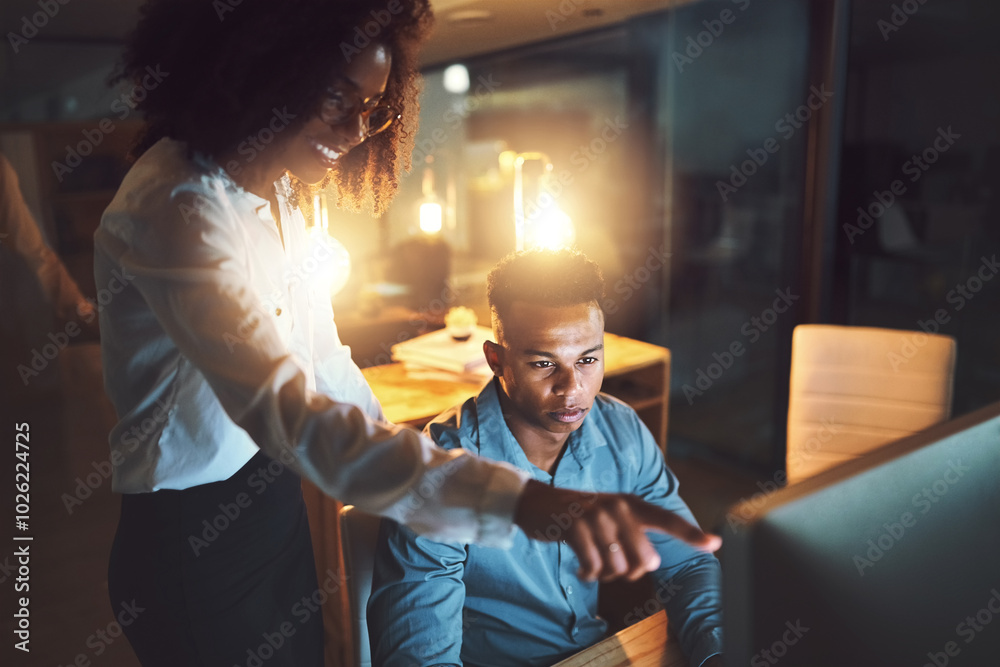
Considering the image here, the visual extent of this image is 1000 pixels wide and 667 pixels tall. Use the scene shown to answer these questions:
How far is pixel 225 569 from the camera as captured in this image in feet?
3.38

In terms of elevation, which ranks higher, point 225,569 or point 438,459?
point 438,459

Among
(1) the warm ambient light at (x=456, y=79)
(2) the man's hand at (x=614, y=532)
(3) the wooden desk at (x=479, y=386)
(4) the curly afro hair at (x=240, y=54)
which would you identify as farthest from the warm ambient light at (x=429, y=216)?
(2) the man's hand at (x=614, y=532)

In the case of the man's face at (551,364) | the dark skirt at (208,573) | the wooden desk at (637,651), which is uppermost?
the man's face at (551,364)

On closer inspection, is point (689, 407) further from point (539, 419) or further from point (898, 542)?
point (898, 542)

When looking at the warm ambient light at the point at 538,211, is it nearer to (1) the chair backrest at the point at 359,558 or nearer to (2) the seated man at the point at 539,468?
(2) the seated man at the point at 539,468

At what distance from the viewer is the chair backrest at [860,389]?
1.90 metres

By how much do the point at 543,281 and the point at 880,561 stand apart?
2.89 feet

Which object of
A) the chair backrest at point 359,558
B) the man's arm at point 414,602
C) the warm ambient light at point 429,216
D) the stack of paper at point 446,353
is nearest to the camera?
the man's arm at point 414,602

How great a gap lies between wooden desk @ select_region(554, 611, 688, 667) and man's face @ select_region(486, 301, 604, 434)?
36cm

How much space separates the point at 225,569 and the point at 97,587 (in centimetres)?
182

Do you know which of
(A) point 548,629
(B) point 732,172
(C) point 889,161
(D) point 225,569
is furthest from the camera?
(B) point 732,172

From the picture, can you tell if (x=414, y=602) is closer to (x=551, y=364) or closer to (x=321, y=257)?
(x=551, y=364)

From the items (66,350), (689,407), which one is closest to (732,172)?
(689,407)

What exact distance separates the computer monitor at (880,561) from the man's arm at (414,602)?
0.64 metres
